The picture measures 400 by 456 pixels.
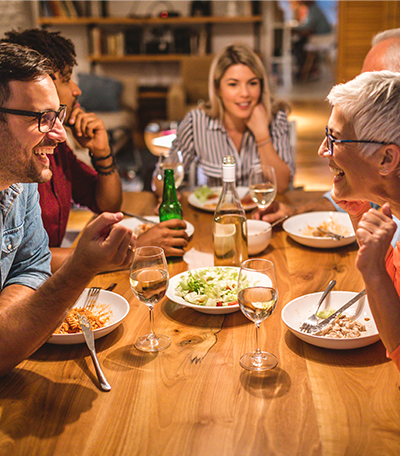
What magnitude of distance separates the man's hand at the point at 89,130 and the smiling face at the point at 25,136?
2.76ft

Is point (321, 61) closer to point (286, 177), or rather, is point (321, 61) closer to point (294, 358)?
point (286, 177)

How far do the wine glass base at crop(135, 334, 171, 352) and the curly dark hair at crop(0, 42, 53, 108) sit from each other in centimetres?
60

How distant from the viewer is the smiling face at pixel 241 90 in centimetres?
262

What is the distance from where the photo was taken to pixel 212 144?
2.74 m

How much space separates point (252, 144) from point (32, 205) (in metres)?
1.59

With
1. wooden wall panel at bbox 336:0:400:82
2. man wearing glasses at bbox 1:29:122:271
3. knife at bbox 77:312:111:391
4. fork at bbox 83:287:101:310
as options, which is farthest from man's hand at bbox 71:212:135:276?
wooden wall panel at bbox 336:0:400:82

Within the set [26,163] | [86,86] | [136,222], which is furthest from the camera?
[86,86]

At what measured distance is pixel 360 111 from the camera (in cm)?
103

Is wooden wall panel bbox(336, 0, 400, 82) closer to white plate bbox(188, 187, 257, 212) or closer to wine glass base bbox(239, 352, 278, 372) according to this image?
white plate bbox(188, 187, 257, 212)

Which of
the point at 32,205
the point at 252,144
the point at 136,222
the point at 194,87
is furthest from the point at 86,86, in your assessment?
the point at 32,205

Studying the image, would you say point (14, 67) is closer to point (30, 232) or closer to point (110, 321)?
point (30, 232)

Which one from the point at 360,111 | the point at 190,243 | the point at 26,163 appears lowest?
the point at 190,243

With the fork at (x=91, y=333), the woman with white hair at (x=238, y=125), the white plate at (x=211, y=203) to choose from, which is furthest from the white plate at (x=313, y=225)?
the fork at (x=91, y=333)

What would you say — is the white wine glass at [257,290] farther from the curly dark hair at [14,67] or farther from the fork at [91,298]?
the curly dark hair at [14,67]
